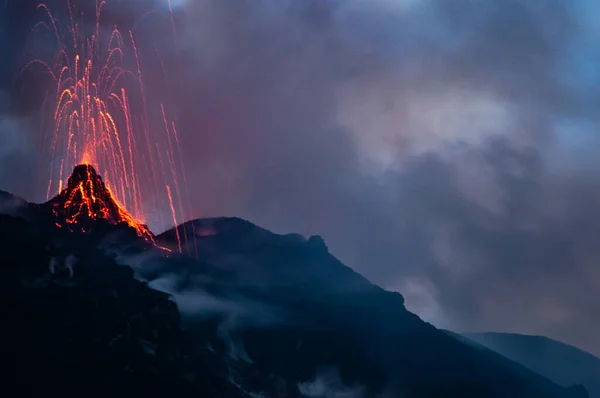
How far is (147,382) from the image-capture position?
6949 inches

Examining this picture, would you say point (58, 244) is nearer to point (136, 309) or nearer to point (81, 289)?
point (81, 289)

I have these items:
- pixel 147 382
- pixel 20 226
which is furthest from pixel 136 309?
pixel 20 226

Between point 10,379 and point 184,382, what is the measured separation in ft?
178

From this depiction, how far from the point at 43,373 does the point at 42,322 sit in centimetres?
2023

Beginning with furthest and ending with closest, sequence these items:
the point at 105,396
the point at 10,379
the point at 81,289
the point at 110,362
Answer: the point at 81,289 < the point at 110,362 < the point at 105,396 < the point at 10,379

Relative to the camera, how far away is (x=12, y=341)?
509 ft

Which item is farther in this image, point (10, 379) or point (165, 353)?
point (165, 353)

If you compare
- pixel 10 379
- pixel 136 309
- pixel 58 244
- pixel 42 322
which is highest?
pixel 58 244

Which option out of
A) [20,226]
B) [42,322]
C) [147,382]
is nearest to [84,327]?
[42,322]

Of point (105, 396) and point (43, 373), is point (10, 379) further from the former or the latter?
point (105, 396)

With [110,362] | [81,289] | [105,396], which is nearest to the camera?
[105,396]

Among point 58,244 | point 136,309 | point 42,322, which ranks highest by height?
point 58,244

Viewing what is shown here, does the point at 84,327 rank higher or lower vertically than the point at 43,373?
higher

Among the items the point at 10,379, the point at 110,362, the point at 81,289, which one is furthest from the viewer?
the point at 81,289
